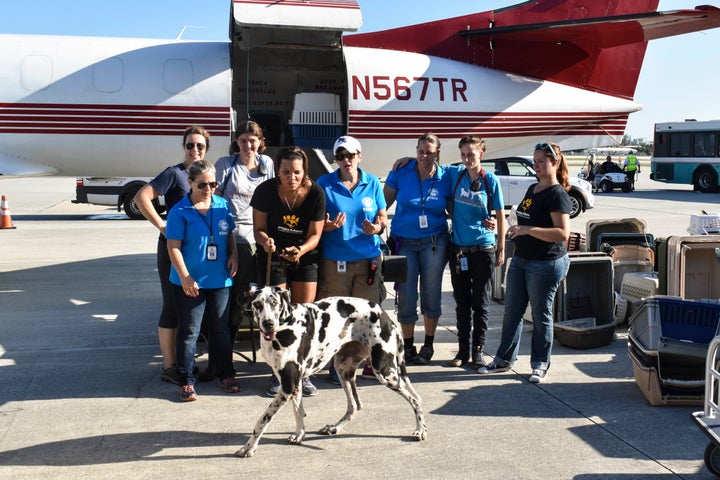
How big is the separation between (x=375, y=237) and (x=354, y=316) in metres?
1.17

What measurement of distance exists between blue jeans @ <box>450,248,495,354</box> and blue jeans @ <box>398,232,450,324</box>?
13 cm

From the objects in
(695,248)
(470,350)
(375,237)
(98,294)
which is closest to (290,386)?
(375,237)

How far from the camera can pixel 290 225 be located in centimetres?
512

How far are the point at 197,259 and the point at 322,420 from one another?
1.51 meters

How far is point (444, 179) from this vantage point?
601 centimetres

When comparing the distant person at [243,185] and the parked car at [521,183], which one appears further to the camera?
the parked car at [521,183]

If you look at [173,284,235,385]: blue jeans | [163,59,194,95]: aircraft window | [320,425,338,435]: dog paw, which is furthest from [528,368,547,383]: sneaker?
[163,59,194,95]: aircraft window

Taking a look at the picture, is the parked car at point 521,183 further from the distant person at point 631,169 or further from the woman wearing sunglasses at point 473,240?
the distant person at point 631,169

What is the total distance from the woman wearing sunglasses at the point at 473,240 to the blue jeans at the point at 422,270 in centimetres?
13

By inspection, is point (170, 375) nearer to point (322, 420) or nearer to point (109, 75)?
point (322, 420)

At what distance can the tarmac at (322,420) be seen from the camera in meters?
4.02

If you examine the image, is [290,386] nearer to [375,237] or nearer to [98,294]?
[375,237]

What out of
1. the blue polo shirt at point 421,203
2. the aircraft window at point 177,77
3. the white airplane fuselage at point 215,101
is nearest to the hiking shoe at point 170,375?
the blue polo shirt at point 421,203

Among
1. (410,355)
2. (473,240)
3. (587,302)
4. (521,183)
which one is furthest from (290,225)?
(521,183)
